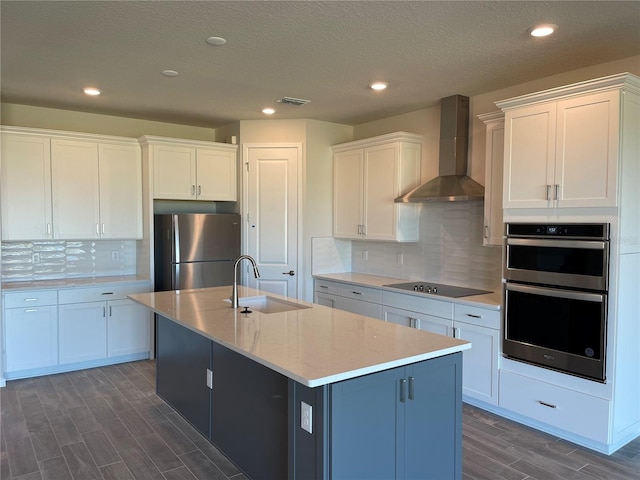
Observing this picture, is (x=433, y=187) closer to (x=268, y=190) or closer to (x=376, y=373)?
(x=268, y=190)

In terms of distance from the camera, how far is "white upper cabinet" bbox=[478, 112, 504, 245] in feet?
12.2

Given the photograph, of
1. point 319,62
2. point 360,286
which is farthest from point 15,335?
point 319,62

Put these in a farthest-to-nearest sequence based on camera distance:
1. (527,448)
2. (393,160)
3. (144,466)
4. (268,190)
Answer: (268,190) → (393,160) → (527,448) → (144,466)

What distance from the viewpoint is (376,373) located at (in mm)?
2045

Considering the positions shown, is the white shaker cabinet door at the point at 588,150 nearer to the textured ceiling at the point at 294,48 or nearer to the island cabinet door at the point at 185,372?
the textured ceiling at the point at 294,48

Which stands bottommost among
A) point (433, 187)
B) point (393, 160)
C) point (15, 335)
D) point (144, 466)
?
point (144, 466)

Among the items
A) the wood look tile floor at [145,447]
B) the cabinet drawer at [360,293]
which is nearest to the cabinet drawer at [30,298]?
the wood look tile floor at [145,447]

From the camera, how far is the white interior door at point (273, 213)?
531cm

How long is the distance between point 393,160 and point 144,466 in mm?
3396

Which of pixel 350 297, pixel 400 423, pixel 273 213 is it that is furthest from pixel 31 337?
pixel 400 423

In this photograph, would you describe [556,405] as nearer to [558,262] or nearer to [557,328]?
[557,328]

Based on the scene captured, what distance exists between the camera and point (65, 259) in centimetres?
498

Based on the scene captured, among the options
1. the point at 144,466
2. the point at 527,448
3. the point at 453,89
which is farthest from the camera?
the point at 453,89

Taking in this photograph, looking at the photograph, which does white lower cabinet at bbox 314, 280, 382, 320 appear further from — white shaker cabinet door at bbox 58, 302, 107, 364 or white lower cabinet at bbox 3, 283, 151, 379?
white shaker cabinet door at bbox 58, 302, 107, 364
